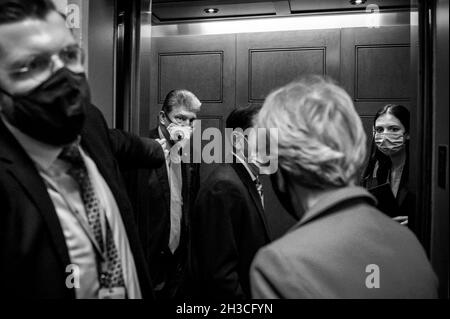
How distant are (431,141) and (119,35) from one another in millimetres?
1068

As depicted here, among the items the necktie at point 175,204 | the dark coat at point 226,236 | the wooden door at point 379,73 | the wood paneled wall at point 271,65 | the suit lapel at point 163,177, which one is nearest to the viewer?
the dark coat at point 226,236

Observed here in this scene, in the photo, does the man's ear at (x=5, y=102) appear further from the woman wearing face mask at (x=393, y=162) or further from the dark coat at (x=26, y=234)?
the woman wearing face mask at (x=393, y=162)

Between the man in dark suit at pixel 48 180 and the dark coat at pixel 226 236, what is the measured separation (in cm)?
35

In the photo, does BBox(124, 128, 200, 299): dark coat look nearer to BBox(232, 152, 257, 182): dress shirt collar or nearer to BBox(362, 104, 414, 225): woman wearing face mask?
BBox(232, 152, 257, 182): dress shirt collar

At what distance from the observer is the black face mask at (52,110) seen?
77 cm

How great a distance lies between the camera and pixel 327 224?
77 centimetres

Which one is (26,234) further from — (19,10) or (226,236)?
(226,236)

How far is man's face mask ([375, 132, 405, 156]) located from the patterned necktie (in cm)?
110

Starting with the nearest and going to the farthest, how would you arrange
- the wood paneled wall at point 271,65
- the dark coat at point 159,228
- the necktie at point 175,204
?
the dark coat at point 159,228, the necktie at point 175,204, the wood paneled wall at point 271,65

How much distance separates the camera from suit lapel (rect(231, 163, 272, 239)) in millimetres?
1244

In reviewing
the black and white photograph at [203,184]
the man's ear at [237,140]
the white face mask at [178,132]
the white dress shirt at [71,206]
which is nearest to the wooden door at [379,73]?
the black and white photograph at [203,184]

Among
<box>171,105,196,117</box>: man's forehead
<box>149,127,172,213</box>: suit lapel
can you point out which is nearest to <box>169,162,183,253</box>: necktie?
<box>149,127,172,213</box>: suit lapel

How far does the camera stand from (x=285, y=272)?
0.71 m
